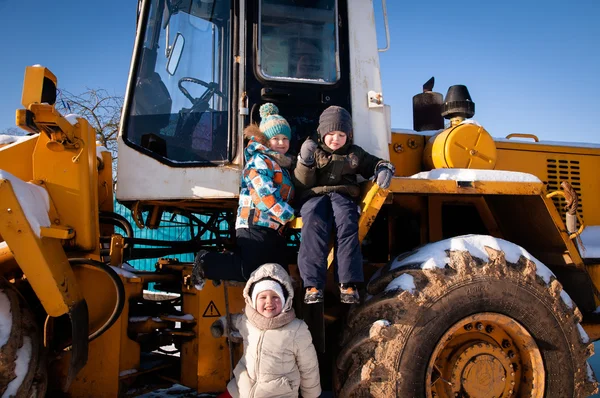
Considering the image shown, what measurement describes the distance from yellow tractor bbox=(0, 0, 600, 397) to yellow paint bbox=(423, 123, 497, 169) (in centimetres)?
1

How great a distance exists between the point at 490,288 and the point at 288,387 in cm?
133

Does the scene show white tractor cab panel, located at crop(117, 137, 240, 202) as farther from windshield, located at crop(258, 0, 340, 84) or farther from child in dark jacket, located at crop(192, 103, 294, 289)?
windshield, located at crop(258, 0, 340, 84)

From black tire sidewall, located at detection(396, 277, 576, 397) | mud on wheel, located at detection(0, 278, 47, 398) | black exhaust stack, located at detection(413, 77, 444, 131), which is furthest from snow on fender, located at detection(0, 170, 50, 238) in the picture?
black exhaust stack, located at detection(413, 77, 444, 131)

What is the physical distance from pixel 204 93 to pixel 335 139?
1163 mm

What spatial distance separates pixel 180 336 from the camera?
337 centimetres

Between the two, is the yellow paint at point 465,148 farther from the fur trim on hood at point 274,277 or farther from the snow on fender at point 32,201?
the snow on fender at point 32,201

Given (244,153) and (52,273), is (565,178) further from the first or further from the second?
(52,273)

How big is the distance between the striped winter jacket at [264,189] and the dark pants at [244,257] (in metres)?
0.06

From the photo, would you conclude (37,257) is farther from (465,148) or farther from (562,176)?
(562,176)

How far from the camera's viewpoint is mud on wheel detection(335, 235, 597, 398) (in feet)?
8.87

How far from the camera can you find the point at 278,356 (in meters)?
2.68

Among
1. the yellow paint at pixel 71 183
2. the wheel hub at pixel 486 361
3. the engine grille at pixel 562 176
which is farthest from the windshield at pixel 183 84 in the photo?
the engine grille at pixel 562 176

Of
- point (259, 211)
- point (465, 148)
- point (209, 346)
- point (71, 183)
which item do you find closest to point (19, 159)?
point (71, 183)

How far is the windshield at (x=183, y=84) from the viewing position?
3295 mm
